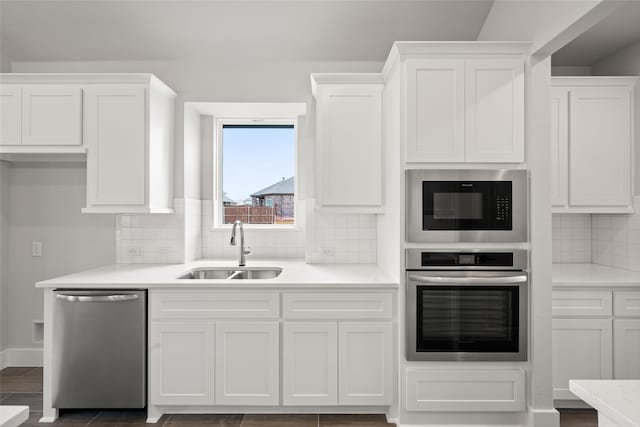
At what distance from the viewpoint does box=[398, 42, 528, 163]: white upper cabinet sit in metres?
2.50

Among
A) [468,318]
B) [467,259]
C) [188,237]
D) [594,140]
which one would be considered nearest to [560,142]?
[594,140]

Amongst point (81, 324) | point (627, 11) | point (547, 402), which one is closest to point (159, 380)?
point (81, 324)

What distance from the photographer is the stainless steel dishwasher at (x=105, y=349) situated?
2.60 meters

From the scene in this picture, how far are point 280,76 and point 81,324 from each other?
7.41 ft

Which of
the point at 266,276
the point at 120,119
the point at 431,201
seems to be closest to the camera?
the point at 431,201

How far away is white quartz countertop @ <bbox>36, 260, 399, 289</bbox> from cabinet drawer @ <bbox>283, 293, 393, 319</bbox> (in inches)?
2.8

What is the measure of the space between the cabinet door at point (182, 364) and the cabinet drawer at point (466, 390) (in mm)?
1231

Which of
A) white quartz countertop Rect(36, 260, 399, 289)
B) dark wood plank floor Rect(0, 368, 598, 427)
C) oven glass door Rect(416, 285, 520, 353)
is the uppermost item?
white quartz countertop Rect(36, 260, 399, 289)

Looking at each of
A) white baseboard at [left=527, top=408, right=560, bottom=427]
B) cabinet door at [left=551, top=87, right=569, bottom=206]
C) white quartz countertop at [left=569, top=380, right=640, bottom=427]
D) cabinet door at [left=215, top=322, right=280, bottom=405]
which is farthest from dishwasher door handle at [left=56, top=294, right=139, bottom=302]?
cabinet door at [left=551, top=87, right=569, bottom=206]

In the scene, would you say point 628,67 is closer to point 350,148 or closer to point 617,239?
point 617,239

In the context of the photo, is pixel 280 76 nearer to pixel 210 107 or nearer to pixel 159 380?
pixel 210 107

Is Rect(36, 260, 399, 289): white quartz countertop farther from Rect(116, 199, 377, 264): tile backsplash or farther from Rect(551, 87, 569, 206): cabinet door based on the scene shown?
Rect(551, 87, 569, 206): cabinet door

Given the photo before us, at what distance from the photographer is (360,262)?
3.48m

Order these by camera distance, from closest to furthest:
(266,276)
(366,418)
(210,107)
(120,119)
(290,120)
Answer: (366,418), (120,119), (266,276), (210,107), (290,120)
